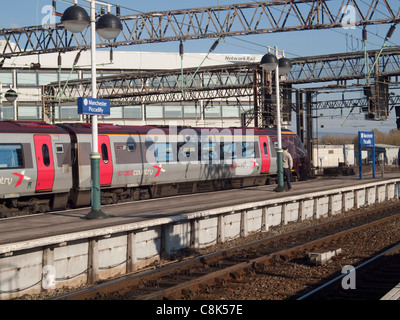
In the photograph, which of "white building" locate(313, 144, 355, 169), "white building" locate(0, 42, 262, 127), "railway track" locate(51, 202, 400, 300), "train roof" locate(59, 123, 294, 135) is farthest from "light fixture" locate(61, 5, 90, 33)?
"white building" locate(313, 144, 355, 169)

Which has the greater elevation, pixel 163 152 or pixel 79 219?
pixel 163 152

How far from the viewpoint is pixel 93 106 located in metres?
15.9

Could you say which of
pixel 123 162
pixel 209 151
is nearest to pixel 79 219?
pixel 123 162

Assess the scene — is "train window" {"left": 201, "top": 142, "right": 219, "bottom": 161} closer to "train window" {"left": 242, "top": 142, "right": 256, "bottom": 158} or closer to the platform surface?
"train window" {"left": 242, "top": 142, "right": 256, "bottom": 158}

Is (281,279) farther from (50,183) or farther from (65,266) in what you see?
(50,183)

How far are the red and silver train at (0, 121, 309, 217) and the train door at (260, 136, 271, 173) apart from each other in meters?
0.05

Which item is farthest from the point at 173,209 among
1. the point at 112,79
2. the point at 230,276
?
the point at 112,79

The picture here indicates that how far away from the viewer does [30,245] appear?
10.5 meters

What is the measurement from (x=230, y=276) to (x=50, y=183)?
9994 mm

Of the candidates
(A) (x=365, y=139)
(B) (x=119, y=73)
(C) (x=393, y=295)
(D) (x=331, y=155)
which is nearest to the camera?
(C) (x=393, y=295)

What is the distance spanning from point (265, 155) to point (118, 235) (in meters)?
18.6

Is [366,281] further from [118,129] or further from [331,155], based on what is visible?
[331,155]

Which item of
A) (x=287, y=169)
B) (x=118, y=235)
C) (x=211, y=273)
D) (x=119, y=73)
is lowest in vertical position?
(x=211, y=273)

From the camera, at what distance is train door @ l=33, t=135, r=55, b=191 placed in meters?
19.3
